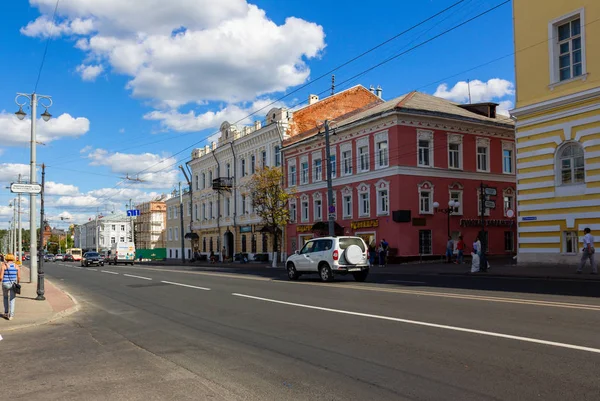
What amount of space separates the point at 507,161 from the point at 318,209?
15.0 m

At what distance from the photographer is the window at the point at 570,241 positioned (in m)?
23.7

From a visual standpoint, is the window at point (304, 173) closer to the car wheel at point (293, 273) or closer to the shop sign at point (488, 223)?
the shop sign at point (488, 223)

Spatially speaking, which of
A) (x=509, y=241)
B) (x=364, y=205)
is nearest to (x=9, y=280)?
(x=364, y=205)

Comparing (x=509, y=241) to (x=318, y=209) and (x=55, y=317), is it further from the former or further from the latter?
(x=55, y=317)

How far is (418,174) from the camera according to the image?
3625 cm

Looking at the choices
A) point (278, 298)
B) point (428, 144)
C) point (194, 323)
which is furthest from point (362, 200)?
point (194, 323)

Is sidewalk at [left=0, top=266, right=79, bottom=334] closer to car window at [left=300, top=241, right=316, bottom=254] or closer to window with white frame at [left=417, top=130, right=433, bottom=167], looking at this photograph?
car window at [left=300, top=241, right=316, bottom=254]

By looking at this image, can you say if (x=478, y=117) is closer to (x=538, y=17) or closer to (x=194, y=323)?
(x=538, y=17)

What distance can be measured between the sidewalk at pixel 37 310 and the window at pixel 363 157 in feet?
78.7

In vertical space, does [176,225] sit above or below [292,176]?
below

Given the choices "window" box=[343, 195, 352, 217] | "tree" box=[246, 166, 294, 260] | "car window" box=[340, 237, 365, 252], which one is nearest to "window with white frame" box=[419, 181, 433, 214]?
"window" box=[343, 195, 352, 217]

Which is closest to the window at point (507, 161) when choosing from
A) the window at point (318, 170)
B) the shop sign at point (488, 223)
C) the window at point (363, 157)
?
the shop sign at point (488, 223)

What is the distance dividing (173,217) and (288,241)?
111 ft

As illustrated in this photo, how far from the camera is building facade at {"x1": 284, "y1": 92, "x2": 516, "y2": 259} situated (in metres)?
35.7
